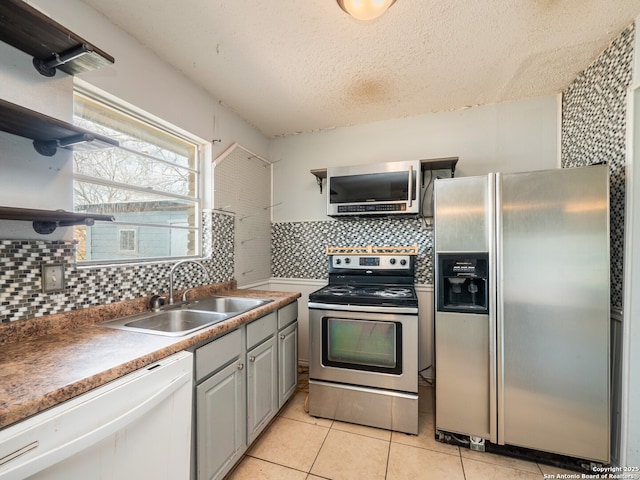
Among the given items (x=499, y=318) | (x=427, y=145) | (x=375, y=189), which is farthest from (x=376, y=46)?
(x=499, y=318)

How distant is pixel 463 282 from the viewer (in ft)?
6.21

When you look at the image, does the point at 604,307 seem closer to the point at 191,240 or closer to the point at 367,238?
the point at 367,238

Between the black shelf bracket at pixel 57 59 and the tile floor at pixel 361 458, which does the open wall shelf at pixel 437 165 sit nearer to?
the black shelf bracket at pixel 57 59

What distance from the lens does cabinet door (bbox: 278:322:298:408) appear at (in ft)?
6.73

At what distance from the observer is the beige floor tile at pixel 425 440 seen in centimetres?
180

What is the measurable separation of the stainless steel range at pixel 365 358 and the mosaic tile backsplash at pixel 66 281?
1.08 metres

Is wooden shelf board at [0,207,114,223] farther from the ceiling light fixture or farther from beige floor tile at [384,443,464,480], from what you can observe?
beige floor tile at [384,443,464,480]

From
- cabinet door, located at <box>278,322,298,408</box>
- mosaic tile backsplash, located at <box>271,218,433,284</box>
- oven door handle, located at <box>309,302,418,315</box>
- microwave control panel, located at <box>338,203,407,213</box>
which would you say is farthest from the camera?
mosaic tile backsplash, located at <box>271,218,433,284</box>

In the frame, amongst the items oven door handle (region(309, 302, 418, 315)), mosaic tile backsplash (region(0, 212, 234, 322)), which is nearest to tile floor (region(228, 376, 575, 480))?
oven door handle (region(309, 302, 418, 315))

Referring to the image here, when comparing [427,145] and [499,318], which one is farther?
[427,145]

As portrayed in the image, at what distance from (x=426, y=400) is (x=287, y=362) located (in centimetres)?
127

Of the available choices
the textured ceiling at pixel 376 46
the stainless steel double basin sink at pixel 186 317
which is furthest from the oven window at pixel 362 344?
the textured ceiling at pixel 376 46

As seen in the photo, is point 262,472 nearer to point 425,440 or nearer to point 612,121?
point 425,440

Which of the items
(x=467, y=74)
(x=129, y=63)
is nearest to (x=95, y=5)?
(x=129, y=63)
